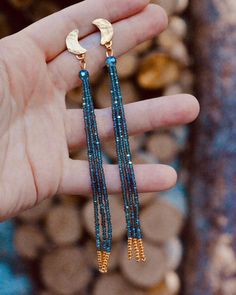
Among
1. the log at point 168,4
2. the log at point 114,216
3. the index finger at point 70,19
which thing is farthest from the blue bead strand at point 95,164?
the log at point 168,4

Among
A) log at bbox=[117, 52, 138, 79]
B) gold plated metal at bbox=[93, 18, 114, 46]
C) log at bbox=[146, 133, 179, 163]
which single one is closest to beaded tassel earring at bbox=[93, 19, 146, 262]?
gold plated metal at bbox=[93, 18, 114, 46]

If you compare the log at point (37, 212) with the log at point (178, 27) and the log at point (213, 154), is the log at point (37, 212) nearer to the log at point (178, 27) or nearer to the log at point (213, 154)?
the log at point (213, 154)

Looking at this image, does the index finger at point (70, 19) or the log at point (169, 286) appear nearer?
the index finger at point (70, 19)

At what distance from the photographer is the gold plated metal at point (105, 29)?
50.6 inches

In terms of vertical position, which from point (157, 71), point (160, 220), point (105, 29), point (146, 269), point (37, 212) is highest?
point (105, 29)

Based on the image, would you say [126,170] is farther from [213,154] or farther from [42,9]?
[42,9]

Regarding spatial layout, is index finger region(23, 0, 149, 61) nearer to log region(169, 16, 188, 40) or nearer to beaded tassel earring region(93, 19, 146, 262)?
beaded tassel earring region(93, 19, 146, 262)

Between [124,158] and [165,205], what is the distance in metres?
0.49

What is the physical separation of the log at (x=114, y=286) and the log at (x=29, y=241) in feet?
0.78

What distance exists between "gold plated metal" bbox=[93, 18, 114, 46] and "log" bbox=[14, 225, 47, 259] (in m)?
0.73

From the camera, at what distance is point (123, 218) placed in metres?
1.68

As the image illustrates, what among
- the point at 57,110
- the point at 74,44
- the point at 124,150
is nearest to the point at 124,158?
the point at 124,150

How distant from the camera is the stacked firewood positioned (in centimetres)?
168

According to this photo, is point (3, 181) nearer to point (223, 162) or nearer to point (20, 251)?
point (20, 251)
